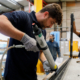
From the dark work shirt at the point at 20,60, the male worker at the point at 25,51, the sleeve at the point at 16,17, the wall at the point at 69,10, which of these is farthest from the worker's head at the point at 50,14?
the wall at the point at 69,10

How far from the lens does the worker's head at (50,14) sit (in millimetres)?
1133

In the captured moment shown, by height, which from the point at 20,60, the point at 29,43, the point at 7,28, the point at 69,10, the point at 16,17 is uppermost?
the point at 69,10

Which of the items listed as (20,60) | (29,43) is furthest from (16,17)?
(20,60)

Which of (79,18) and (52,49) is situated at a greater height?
(79,18)

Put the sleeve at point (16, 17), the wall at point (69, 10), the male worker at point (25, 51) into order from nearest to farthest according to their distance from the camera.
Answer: the sleeve at point (16, 17) → the male worker at point (25, 51) → the wall at point (69, 10)

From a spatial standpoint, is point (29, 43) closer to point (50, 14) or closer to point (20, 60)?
point (20, 60)

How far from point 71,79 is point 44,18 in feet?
2.24

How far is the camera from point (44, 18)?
46.4 inches

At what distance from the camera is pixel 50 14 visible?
3.78 feet

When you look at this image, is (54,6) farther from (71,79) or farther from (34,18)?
(71,79)

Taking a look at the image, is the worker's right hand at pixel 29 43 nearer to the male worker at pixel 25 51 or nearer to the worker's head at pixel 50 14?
the male worker at pixel 25 51

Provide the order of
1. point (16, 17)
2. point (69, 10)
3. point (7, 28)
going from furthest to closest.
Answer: point (69, 10)
point (16, 17)
point (7, 28)

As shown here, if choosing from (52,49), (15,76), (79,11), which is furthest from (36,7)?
(79,11)

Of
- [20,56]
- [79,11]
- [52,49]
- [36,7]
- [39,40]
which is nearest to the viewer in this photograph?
[39,40]
